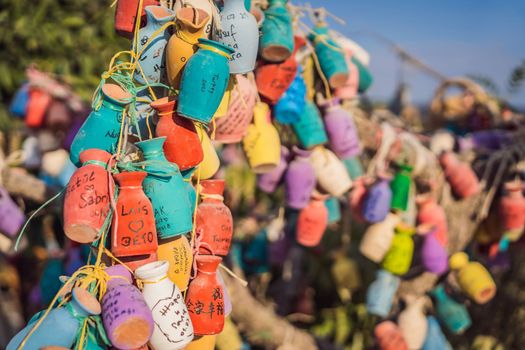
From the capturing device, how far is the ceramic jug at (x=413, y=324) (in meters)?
2.30

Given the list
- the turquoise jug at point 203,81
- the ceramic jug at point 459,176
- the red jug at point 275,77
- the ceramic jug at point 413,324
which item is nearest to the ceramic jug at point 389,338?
the ceramic jug at point 413,324

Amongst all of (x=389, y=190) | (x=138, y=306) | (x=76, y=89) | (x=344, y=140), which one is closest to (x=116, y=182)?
(x=138, y=306)

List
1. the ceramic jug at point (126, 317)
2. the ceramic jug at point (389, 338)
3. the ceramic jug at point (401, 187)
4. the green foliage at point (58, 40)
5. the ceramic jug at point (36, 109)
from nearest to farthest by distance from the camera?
the ceramic jug at point (126, 317) < the ceramic jug at point (401, 187) < the ceramic jug at point (389, 338) < the ceramic jug at point (36, 109) < the green foliage at point (58, 40)

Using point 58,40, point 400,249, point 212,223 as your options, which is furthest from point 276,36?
point 58,40

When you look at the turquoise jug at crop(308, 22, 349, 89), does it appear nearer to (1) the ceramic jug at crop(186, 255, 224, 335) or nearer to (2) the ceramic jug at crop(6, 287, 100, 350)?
(1) the ceramic jug at crop(186, 255, 224, 335)

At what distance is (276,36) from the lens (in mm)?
1457

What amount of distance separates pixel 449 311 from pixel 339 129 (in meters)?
1.01

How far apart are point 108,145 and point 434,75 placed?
9.08ft

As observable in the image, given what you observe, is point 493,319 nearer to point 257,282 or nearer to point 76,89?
point 257,282

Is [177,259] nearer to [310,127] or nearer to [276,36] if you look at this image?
[276,36]

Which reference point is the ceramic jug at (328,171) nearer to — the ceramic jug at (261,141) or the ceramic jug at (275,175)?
the ceramic jug at (275,175)

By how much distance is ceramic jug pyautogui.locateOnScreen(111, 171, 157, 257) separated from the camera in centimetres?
99

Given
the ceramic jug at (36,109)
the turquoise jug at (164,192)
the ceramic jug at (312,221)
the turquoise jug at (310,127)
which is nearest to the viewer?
the turquoise jug at (164,192)

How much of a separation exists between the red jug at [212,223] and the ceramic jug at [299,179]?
0.64m
